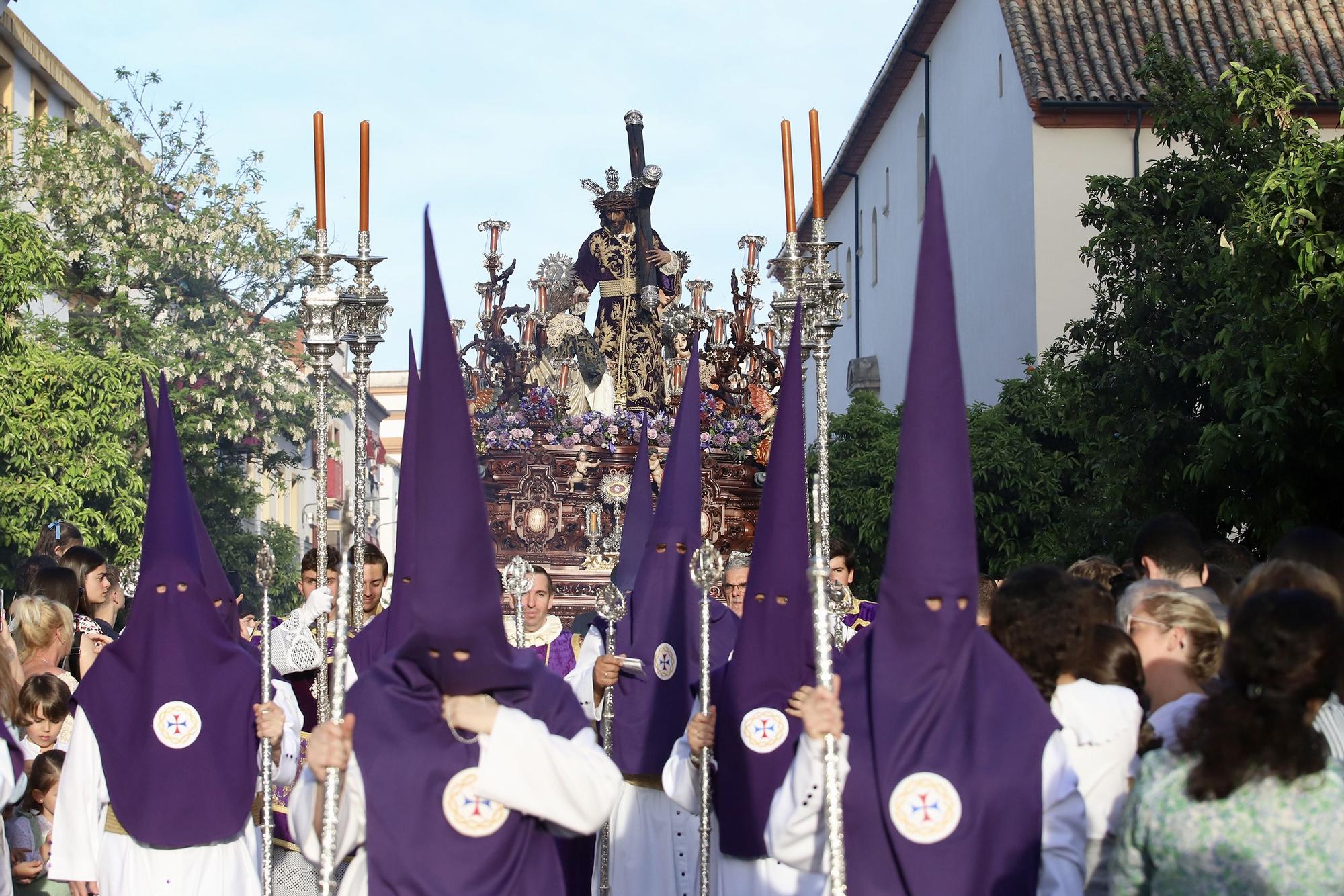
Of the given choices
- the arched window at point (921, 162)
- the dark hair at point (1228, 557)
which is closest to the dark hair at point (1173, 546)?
the dark hair at point (1228, 557)

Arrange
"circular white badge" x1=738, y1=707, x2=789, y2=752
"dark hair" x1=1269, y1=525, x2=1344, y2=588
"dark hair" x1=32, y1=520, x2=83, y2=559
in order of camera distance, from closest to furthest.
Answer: "dark hair" x1=1269, y1=525, x2=1344, y2=588, "circular white badge" x1=738, y1=707, x2=789, y2=752, "dark hair" x1=32, y1=520, x2=83, y2=559

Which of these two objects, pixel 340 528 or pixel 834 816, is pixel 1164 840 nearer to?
pixel 834 816

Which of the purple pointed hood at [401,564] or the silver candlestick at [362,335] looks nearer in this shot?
the purple pointed hood at [401,564]

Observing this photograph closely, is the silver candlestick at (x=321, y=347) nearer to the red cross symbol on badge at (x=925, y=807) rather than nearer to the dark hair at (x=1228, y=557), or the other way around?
the dark hair at (x=1228, y=557)

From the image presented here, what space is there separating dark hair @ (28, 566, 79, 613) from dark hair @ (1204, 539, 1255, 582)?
502 centimetres

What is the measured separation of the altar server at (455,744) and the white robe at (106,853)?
5.68 ft

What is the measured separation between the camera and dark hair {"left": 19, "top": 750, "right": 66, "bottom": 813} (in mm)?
7396

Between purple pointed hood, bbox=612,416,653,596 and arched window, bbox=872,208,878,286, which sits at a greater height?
arched window, bbox=872,208,878,286

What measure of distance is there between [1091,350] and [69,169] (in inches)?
731

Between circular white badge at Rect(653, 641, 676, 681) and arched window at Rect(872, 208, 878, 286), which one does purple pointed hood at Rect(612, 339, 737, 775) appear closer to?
circular white badge at Rect(653, 641, 676, 681)

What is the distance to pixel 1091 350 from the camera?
15.3 metres

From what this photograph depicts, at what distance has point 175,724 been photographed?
6.34 metres

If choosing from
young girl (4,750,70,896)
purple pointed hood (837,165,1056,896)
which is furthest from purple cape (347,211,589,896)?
young girl (4,750,70,896)

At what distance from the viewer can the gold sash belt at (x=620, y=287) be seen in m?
16.0
